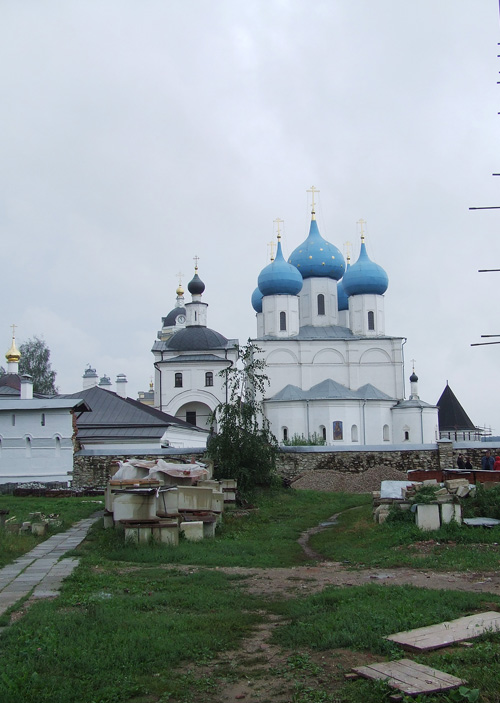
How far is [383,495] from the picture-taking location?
14.0 m

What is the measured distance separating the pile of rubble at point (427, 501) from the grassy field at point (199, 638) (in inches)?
76.2

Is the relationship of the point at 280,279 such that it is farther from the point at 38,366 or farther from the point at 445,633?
the point at 445,633

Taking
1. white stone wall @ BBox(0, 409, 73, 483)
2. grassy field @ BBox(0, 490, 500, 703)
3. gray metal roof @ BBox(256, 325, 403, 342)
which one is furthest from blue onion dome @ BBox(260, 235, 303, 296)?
grassy field @ BBox(0, 490, 500, 703)

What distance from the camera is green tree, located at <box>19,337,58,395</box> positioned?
52125mm

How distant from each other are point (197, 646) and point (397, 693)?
1591mm

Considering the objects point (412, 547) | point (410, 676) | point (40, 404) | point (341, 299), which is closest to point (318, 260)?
point (341, 299)

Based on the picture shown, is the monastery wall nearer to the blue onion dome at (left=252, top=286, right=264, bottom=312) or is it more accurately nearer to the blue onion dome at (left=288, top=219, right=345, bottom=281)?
the blue onion dome at (left=288, top=219, right=345, bottom=281)

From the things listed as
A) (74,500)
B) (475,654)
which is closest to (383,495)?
(74,500)

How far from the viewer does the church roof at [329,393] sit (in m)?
37.5

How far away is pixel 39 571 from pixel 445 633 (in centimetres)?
483

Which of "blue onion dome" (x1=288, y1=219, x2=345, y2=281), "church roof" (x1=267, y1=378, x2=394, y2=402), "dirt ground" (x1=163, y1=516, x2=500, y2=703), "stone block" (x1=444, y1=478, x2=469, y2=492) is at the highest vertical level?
"blue onion dome" (x1=288, y1=219, x2=345, y2=281)

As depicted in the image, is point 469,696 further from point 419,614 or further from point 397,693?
point 419,614

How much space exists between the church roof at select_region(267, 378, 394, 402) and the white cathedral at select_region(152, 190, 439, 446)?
0.06 m

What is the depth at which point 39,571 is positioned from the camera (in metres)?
8.30
